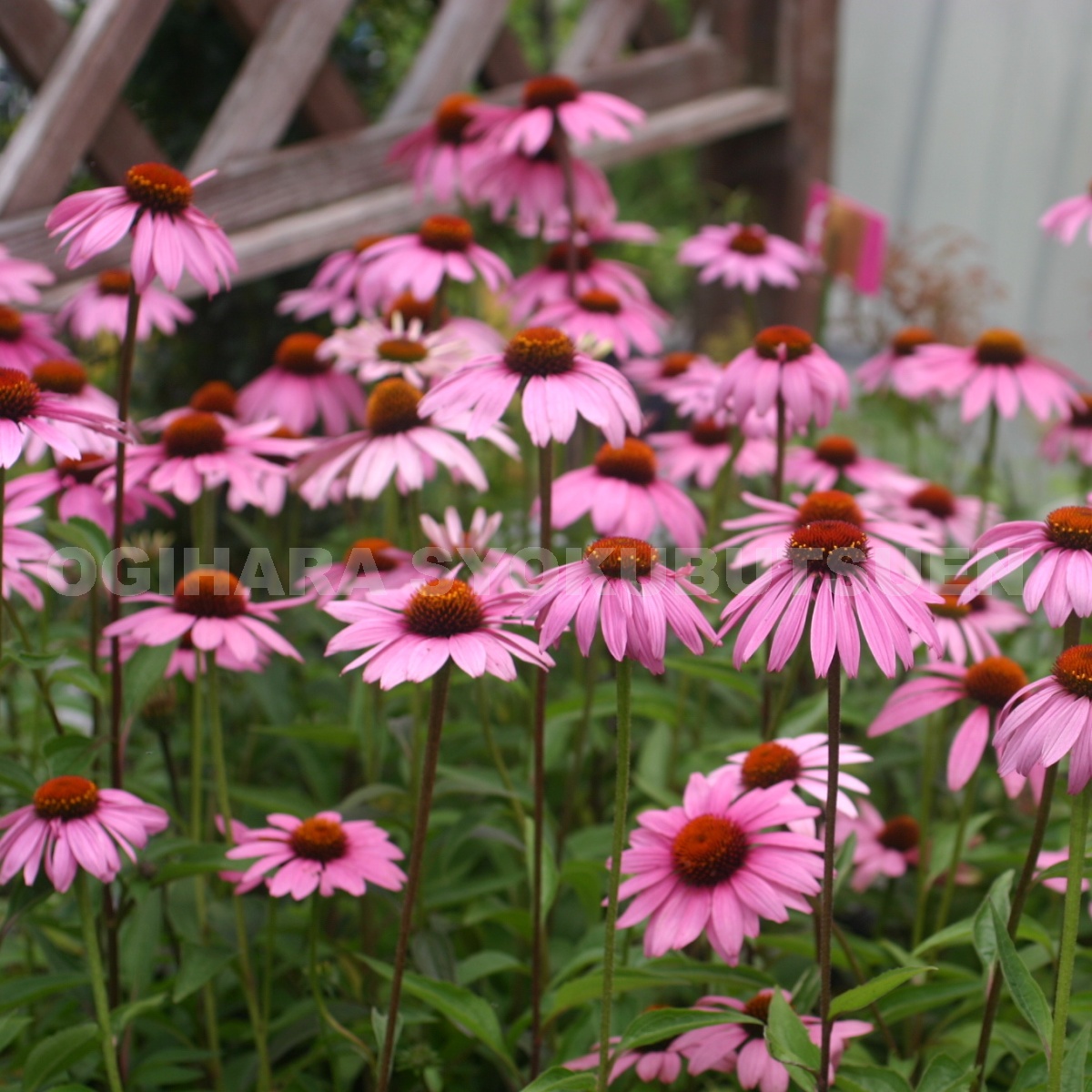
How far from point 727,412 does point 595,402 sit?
1.14 feet

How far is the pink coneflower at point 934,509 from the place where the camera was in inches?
50.6

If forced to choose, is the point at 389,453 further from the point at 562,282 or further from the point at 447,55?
the point at 447,55

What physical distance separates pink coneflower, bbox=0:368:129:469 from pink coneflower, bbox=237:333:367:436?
496 mm

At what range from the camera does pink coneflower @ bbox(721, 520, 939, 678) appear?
63 centimetres

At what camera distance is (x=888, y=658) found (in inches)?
24.8

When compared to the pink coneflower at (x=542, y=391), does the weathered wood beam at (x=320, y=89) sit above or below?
above

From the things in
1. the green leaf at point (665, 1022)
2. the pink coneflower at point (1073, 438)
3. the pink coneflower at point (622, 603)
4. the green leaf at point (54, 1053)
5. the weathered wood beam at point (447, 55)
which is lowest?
the green leaf at point (54, 1053)


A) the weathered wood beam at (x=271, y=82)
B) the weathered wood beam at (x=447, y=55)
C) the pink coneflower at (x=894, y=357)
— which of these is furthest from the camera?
the weathered wood beam at (x=447, y=55)

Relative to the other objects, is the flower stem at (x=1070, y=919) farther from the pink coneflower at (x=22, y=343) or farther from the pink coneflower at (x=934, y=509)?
the pink coneflower at (x=22, y=343)

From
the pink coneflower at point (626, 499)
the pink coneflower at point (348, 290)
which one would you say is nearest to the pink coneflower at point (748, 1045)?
the pink coneflower at point (626, 499)

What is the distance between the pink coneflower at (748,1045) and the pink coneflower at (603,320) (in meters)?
0.65

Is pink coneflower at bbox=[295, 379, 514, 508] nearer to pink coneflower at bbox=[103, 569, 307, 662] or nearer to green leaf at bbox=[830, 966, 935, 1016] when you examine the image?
pink coneflower at bbox=[103, 569, 307, 662]

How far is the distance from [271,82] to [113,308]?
70 centimetres

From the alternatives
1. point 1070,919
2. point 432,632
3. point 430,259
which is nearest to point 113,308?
point 430,259
